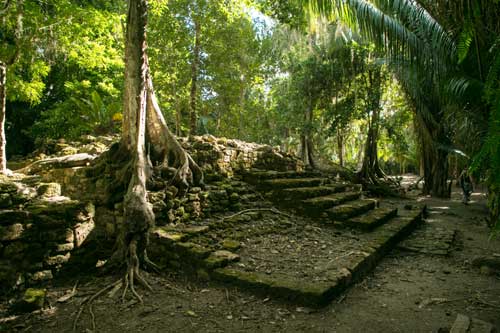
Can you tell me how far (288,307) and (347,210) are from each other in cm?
332

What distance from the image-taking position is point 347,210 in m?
6.37

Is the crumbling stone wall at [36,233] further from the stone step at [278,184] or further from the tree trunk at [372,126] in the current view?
the tree trunk at [372,126]

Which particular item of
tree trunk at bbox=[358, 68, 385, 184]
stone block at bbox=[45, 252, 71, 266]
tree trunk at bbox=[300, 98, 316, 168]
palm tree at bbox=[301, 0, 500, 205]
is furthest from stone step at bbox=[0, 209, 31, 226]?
tree trunk at bbox=[358, 68, 385, 184]

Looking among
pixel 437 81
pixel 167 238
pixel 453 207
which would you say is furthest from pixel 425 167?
pixel 167 238

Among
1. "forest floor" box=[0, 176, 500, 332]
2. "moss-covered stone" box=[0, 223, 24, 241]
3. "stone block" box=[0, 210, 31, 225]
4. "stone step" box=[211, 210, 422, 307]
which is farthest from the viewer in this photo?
"stone block" box=[0, 210, 31, 225]

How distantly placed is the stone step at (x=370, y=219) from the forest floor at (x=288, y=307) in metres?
1.11

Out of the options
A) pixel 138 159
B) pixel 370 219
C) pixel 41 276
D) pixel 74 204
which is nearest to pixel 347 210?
pixel 370 219

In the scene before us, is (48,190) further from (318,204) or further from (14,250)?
(318,204)

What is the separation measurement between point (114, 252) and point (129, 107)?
2394 mm

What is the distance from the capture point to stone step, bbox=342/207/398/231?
5965 millimetres

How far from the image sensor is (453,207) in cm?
1020

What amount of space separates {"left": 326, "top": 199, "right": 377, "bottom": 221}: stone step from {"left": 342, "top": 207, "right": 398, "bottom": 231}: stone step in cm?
11

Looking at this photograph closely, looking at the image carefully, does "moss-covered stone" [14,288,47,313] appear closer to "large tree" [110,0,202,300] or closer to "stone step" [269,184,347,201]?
"large tree" [110,0,202,300]

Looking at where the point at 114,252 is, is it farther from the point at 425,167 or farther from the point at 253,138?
the point at 253,138
